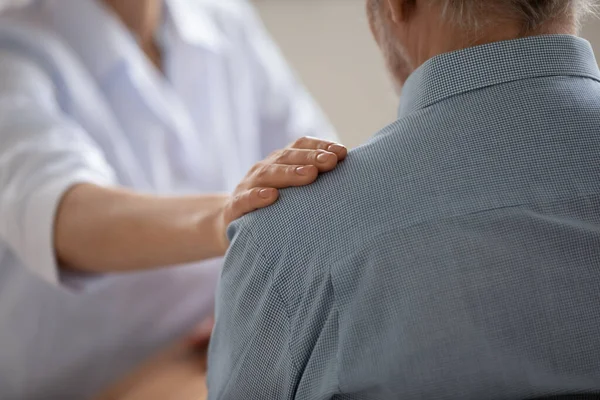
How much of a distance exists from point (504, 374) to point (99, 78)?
0.99 meters

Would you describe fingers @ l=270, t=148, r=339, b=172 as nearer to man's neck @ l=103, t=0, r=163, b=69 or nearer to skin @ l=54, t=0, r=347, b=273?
skin @ l=54, t=0, r=347, b=273

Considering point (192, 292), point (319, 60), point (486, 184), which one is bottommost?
point (192, 292)

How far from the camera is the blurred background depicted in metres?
2.09

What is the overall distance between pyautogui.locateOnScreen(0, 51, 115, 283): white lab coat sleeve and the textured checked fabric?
426 millimetres

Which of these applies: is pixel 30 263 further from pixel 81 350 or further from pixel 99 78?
pixel 99 78

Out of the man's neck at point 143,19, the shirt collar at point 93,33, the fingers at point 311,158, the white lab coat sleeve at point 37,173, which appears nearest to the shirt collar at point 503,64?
the fingers at point 311,158

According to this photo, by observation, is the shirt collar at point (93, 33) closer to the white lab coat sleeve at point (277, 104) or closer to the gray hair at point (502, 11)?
the white lab coat sleeve at point (277, 104)

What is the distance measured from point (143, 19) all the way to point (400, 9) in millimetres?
850

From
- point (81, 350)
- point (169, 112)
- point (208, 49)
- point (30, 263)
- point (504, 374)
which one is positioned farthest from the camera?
point (208, 49)

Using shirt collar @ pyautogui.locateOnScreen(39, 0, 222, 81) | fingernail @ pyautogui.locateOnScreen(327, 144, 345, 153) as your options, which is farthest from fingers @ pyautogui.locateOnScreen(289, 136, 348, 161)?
shirt collar @ pyautogui.locateOnScreen(39, 0, 222, 81)

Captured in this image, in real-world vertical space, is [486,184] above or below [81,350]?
above

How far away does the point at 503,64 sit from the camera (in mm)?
723

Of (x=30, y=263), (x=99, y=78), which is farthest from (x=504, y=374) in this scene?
(x=99, y=78)

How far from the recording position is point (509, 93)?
2.36ft
